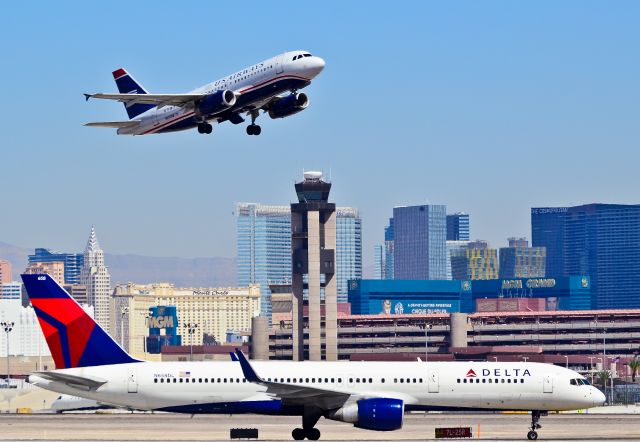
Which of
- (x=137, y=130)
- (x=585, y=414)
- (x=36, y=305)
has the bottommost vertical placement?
(x=585, y=414)

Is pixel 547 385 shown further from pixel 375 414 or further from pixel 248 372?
Answer: pixel 248 372

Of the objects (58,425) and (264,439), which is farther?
(58,425)

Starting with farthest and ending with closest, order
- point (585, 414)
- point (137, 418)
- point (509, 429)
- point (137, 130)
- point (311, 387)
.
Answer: point (585, 414)
point (137, 418)
point (137, 130)
point (509, 429)
point (311, 387)

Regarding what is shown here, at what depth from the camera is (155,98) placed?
89.2m

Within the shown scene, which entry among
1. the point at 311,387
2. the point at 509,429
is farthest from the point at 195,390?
the point at 509,429

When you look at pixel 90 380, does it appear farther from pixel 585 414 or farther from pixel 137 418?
pixel 585 414

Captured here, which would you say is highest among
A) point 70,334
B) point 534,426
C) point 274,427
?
point 70,334

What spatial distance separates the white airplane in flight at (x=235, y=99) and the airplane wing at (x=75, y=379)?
19269mm

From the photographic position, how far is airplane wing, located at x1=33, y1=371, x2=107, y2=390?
74.3m

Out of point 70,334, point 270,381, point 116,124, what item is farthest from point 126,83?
point 270,381

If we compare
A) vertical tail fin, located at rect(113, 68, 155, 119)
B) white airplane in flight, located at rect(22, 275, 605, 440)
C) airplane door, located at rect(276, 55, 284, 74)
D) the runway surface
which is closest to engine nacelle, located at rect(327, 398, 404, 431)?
white airplane in flight, located at rect(22, 275, 605, 440)

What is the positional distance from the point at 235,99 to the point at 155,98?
513 centimetres

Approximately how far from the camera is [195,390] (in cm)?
7606

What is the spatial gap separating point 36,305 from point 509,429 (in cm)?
2995
